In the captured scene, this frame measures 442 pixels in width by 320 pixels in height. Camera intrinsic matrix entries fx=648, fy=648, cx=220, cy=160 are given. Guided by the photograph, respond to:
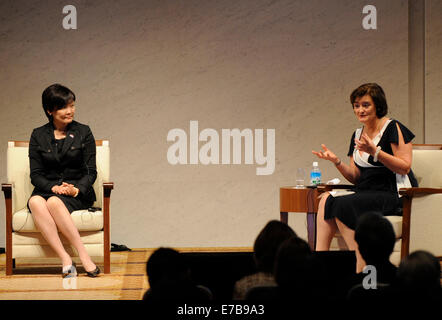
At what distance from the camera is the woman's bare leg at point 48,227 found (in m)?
4.09

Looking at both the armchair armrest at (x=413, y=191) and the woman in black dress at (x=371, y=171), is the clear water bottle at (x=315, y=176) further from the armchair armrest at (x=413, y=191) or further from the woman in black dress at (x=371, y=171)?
the armchair armrest at (x=413, y=191)

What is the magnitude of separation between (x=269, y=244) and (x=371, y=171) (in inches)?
84.4

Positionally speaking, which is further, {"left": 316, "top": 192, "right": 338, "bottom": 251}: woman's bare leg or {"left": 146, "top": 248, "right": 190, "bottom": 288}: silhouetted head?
{"left": 316, "top": 192, "right": 338, "bottom": 251}: woman's bare leg

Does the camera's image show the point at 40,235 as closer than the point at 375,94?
No

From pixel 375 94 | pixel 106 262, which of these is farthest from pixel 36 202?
pixel 375 94

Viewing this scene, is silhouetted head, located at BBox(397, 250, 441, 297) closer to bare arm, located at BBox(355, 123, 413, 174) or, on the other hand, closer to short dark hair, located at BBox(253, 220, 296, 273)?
short dark hair, located at BBox(253, 220, 296, 273)

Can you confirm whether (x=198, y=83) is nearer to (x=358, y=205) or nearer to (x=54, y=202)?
(x=54, y=202)

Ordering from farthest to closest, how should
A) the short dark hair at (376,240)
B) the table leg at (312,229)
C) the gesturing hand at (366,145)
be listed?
1. the table leg at (312,229)
2. the gesturing hand at (366,145)
3. the short dark hair at (376,240)

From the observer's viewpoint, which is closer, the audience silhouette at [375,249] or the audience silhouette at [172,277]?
the audience silhouette at [172,277]

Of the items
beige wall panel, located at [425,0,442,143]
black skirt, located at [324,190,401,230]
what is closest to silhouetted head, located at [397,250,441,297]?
black skirt, located at [324,190,401,230]

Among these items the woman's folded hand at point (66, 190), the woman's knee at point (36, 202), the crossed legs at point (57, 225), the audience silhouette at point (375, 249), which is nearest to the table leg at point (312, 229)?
the crossed legs at point (57, 225)

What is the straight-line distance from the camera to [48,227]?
410cm

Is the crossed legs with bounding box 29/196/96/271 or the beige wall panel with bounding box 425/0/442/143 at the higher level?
the beige wall panel with bounding box 425/0/442/143

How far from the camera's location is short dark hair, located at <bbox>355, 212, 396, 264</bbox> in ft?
6.86
